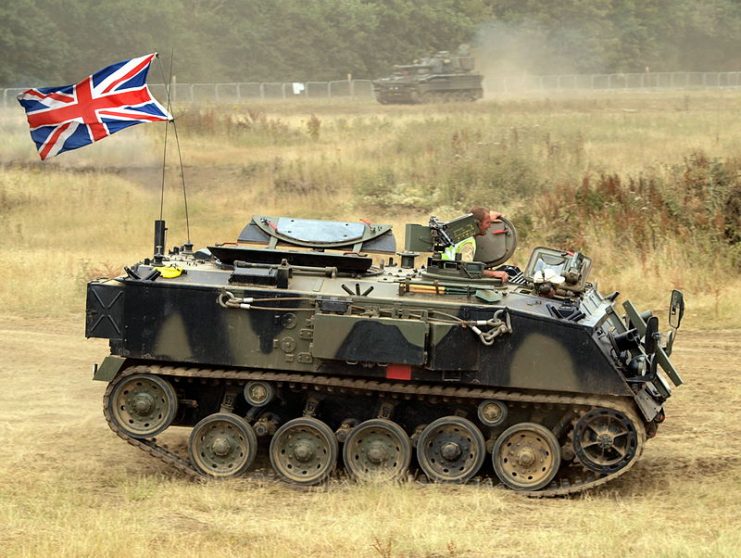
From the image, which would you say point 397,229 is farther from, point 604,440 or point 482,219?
point 604,440

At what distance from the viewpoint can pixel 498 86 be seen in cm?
5750

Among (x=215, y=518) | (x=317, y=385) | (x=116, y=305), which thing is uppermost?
(x=116, y=305)

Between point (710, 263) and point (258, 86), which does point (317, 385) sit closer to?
point (710, 263)

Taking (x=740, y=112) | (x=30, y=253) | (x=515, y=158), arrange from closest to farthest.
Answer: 1. (x=30, y=253)
2. (x=515, y=158)
3. (x=740, y=112)

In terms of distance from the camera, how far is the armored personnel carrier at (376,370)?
441 inches

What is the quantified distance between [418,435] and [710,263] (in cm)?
1025

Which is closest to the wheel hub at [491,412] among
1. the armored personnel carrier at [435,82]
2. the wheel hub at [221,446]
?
the wheel hub at [221,446]

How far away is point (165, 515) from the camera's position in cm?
1062

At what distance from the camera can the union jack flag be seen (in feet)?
49.0

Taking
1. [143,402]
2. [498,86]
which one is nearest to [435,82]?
[498,86]

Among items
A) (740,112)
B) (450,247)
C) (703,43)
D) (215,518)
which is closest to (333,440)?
(215,518)

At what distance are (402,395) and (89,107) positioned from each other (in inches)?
231

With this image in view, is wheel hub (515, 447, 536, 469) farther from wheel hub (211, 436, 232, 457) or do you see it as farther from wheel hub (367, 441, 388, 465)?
wheel hub (211, 436, 232, 457)

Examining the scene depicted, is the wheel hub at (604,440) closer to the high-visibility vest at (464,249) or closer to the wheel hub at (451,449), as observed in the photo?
the wheel hub at (451,449)
